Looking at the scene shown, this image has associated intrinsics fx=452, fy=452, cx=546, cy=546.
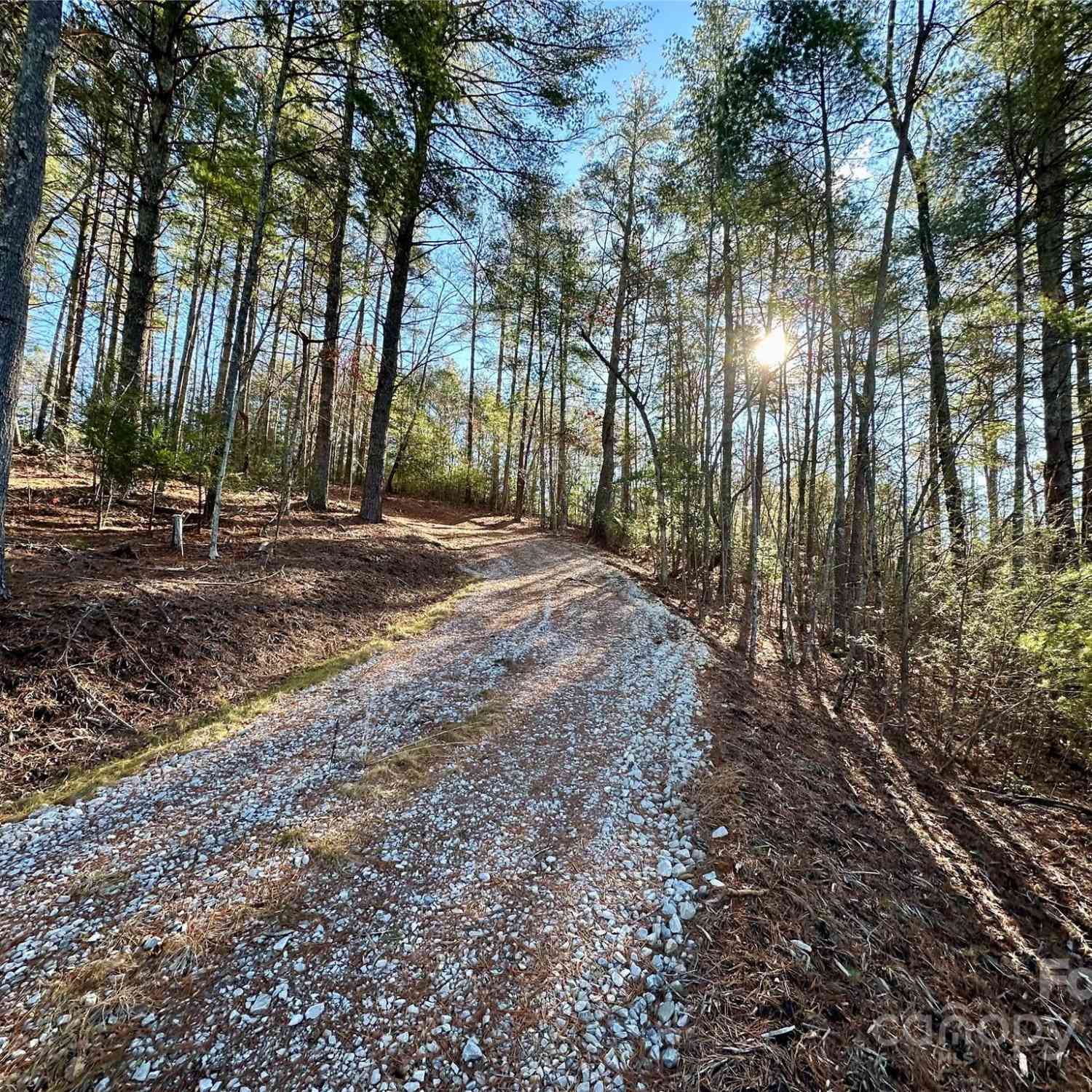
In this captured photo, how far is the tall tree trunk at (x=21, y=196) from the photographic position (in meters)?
3.41

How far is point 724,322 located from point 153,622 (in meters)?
8.37

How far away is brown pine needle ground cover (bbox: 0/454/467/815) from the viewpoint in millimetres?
2947

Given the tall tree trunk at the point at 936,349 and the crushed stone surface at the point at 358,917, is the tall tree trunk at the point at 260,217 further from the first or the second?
the tall tree trunk at the point at 936,349

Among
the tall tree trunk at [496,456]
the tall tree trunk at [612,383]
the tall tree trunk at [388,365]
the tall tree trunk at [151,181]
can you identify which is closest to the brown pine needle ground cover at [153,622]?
the tall tree trunk at [151,181]

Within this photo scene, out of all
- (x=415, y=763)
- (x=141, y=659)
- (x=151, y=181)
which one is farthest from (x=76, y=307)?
(x=415, y=763)

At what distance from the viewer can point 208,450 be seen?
21.6ft

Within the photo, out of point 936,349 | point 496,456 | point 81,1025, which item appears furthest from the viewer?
point 496,456

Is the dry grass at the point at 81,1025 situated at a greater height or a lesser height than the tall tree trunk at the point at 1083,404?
lesser

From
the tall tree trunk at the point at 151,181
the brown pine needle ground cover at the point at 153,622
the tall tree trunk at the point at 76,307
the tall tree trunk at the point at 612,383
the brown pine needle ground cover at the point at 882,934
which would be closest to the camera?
the brown pine needle ground cover at the point at 882,934

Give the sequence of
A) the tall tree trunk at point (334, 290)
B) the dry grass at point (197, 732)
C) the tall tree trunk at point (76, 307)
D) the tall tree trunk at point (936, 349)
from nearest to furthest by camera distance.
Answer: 1. the dry grass at point (197, 732)
2. the tall tree trunk at point (936, 349)
3. the tall tree trunk at point (334, 290)
4. the tall tree trunk at point (76, 307)

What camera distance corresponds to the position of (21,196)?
3453mm

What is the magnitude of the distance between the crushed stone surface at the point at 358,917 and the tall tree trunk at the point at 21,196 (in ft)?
9.03

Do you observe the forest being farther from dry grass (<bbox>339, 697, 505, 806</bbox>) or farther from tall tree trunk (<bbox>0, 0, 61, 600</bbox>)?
dry grass (<bbox>339, 697, 505, 806</bbox>)

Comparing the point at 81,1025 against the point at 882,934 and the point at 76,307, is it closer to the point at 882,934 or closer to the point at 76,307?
the point at 882,934
